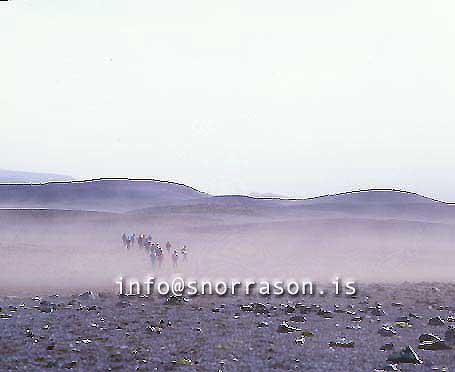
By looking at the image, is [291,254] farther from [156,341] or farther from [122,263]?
[156,341]

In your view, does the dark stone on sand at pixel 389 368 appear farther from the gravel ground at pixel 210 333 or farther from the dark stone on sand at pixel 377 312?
the dark stone on sand at pixel 377 312

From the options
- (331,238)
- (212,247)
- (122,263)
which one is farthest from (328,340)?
(331,238)

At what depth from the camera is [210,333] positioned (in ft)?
44.8

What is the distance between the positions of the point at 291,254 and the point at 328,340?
89.2ft

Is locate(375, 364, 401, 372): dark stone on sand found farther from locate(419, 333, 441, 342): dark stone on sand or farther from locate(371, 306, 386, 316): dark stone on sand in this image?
locate(371, 306, 386, 316): dark stone on sand

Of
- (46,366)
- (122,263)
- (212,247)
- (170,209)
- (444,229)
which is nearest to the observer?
(46,366)

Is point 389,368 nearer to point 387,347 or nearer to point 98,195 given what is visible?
point 387,347

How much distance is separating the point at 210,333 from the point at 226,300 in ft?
18.4

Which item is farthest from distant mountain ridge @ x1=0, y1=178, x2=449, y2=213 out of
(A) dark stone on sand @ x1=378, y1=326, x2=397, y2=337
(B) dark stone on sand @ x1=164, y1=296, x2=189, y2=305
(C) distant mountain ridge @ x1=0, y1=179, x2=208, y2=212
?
(A) dark stone on sand @ x1=378, y1=326, x2=397, y2=337

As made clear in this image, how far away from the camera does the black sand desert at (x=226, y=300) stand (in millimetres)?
11328

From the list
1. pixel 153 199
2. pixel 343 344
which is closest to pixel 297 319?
pixel 343 344

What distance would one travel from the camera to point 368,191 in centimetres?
9700

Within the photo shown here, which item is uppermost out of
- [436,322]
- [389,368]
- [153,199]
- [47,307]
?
[153,199]

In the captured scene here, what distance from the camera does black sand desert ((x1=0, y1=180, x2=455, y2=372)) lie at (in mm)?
11328
